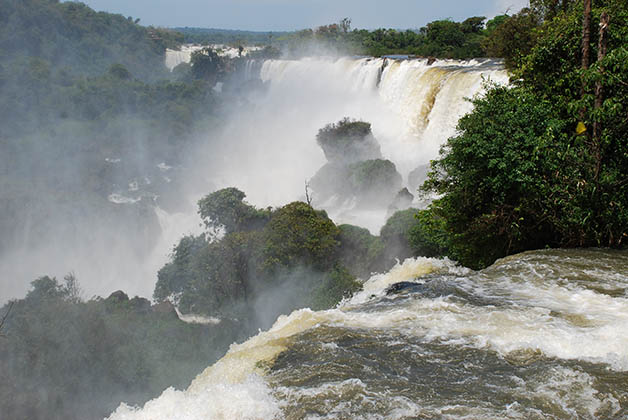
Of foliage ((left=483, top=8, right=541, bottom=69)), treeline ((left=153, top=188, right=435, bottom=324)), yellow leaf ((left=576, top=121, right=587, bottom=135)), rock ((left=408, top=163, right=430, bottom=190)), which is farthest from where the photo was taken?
rock ((left=408, top=163, right=430, bottom=190))

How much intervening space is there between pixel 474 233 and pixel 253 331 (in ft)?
31.7

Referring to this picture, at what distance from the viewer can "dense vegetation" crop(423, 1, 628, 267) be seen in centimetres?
946

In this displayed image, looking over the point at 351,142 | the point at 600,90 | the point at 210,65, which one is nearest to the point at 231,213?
the point at 351,142

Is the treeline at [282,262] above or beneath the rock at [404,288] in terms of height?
beneath

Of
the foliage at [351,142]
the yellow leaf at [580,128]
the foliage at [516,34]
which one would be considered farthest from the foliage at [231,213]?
the yellow leaf at [580,128]

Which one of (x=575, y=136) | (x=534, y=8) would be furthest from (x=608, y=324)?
(x=534, y=8)

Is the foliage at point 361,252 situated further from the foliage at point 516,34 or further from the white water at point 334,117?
the foliage at point 516,34

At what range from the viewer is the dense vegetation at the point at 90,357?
1217 cm

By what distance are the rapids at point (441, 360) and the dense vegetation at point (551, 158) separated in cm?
179

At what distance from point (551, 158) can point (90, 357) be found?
13.0m

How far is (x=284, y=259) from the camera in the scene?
63.6 ft

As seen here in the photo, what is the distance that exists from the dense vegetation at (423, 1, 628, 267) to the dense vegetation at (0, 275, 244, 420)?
30.0 ft

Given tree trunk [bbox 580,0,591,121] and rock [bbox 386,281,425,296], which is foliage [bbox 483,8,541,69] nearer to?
tree trunk [bbox 580,0,591,121]

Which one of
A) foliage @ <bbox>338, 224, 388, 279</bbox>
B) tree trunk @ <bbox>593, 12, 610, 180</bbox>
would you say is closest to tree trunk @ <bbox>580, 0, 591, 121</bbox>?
tree trunk @ <bbox>593, 12, 610, 180</bbox>
